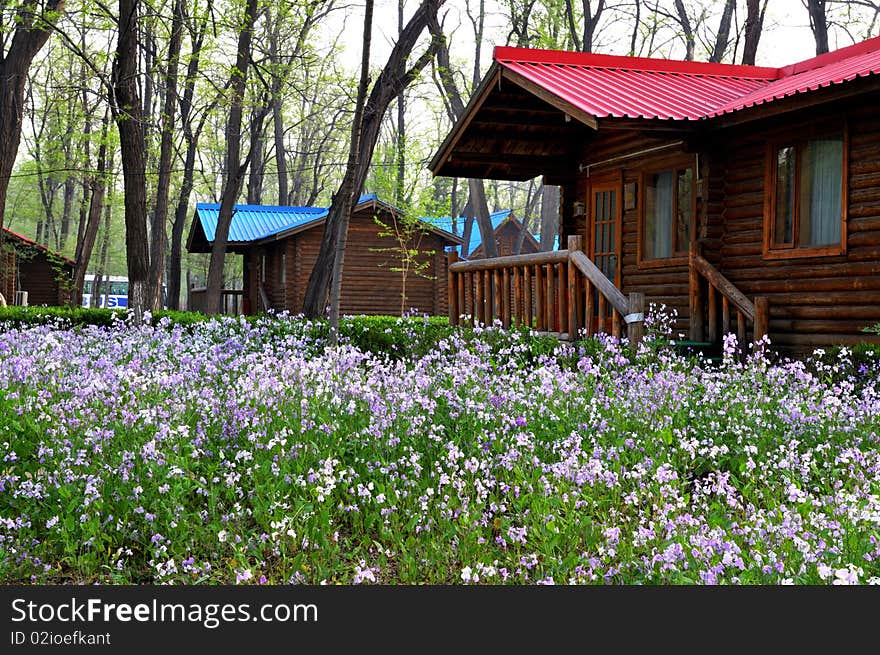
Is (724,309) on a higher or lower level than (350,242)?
lower

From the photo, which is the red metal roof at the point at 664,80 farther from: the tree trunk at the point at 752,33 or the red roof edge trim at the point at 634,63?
the tree trunk at the point at 752,33

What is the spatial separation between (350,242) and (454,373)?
89.2ft

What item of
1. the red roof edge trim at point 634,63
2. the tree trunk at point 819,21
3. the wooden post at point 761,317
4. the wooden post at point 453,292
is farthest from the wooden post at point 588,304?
the tree trunk at point 819,21

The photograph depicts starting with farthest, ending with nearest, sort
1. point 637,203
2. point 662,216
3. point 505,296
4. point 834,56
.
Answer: point 834,56
point 637,203
point 662,216
point 505,296

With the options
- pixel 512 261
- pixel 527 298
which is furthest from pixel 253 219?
pixel 527 298

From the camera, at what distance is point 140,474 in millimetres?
5793

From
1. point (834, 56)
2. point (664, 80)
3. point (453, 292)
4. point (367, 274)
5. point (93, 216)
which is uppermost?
point (834, 56)

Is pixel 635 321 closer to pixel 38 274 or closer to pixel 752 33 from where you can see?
pixel 752 33

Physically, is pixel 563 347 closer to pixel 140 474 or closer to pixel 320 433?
pixel 320 433

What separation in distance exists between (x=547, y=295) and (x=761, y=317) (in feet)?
9.61

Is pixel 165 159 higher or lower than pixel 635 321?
higher

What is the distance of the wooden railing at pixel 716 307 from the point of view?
1231 centimetres

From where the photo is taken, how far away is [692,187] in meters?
14.4

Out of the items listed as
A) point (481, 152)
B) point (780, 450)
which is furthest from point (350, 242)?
point (780, 450)
